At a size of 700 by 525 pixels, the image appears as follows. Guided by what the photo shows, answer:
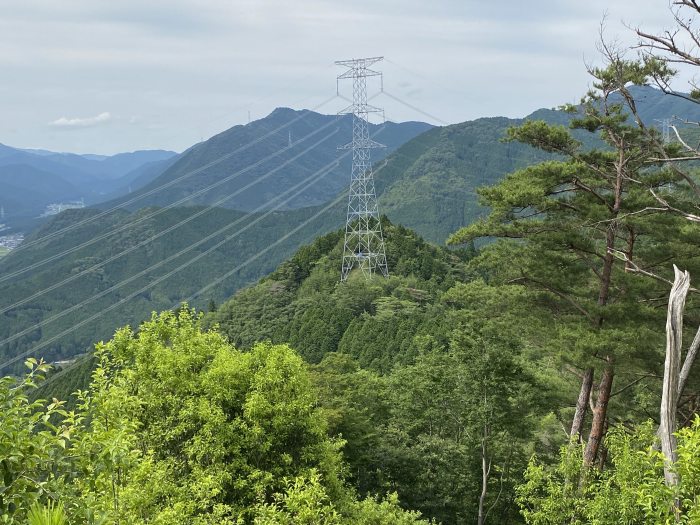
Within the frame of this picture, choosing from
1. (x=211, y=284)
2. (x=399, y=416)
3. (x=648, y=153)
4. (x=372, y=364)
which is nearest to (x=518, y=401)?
(x=399, y=416)

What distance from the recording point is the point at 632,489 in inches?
300

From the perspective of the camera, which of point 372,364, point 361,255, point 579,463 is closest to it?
point 579,463

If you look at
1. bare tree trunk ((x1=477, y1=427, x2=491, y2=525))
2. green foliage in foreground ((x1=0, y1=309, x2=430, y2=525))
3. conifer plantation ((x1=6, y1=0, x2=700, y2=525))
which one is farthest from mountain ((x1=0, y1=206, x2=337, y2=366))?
green foliage in foreground ((x1=0, y1=309, x2=430, y2=525))

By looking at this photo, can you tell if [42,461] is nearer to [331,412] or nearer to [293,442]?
[293,442]

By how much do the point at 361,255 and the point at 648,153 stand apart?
43.6 metres

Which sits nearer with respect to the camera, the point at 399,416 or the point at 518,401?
the point at 518,401

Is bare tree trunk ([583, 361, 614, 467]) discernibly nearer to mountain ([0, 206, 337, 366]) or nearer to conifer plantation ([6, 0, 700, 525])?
conifer plantation ([6, 0, 700, 525])

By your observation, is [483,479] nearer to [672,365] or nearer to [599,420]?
[599,420]

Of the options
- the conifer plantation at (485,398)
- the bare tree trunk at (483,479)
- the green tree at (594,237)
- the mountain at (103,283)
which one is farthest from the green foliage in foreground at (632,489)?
the mountain at (103,283)

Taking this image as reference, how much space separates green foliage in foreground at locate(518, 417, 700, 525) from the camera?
6035 mm

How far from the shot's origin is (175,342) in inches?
541

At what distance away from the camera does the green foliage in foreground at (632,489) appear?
19.8 ft

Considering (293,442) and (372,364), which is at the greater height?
(293,442)

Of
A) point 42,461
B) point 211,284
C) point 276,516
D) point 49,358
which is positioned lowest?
point 49,358
